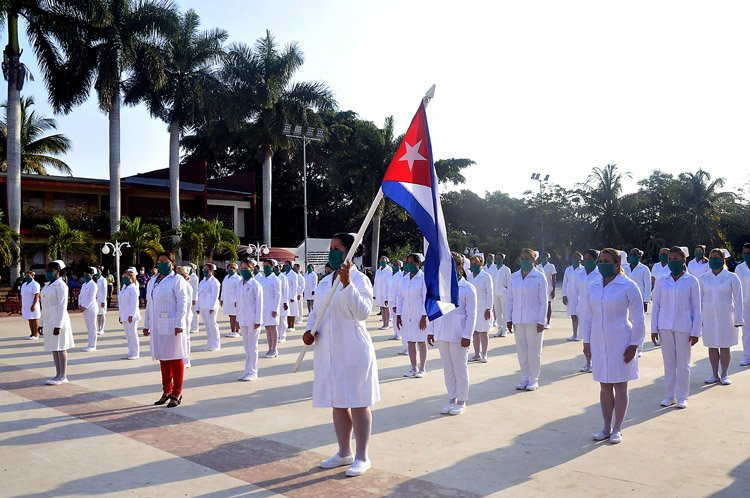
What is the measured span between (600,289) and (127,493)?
4.76m

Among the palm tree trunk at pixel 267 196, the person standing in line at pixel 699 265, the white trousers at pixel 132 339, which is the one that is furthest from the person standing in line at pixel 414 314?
the palm tree trunk at pixel 267 196

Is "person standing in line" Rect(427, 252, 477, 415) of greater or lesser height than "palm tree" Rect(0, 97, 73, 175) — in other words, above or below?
below

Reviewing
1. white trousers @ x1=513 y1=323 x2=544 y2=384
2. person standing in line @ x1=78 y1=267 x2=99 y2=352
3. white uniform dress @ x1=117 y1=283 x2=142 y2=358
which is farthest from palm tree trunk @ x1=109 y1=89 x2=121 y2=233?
white trousers @ x1=513 y1=323 x2=544 y2=384

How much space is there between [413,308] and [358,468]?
5.27 meters

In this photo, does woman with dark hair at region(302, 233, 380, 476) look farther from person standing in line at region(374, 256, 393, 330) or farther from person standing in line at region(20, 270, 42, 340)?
person standing in line at region(20, 270, 42, 340)

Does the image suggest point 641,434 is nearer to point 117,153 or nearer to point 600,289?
→ point 600,289

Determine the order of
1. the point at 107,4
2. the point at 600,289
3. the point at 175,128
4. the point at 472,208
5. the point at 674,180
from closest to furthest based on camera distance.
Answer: the point at 600,289 → the point at 107,4 → the point at 175,128 → the point at 674,180 → the point at 472,208

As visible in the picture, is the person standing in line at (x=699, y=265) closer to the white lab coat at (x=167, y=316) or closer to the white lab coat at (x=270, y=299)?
the white lab coat at (x=270, y=299)

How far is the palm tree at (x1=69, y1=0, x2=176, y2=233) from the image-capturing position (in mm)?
31141

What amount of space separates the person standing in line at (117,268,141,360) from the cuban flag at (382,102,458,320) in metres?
8.85

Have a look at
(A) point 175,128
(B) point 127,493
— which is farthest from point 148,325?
(A) point 175,128

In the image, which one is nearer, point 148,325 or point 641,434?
point 641,434

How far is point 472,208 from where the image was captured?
5800 centimetres

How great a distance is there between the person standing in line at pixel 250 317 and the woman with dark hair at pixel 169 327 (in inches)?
67.7
